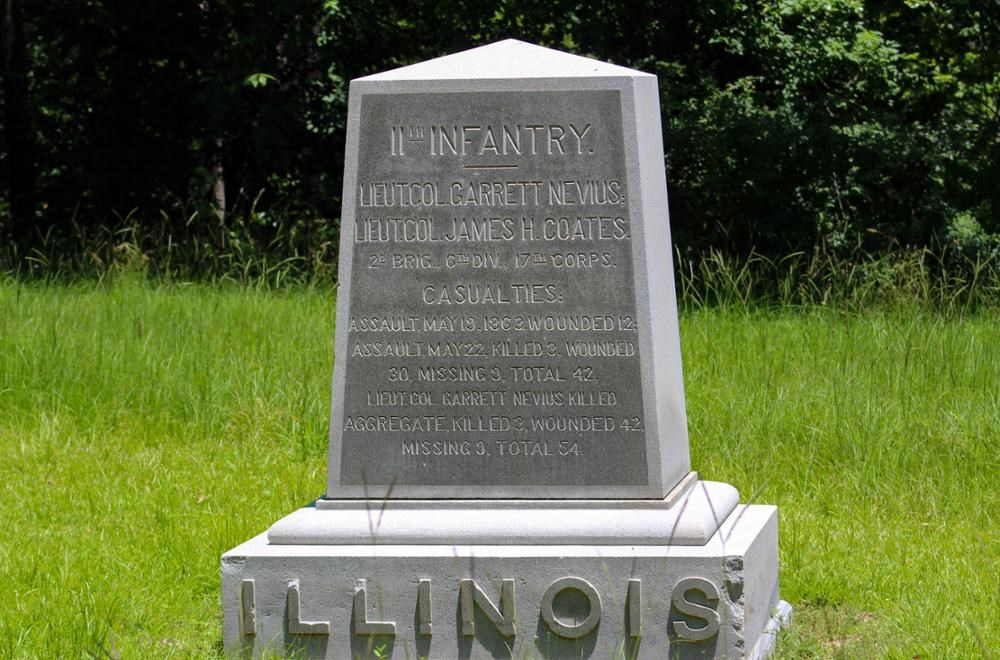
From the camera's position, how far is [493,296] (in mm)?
3748

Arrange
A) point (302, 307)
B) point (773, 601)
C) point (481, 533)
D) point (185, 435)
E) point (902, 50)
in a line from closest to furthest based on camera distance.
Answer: point (481, 533) → point (773, 601) → point (185, 435) → point (302, 307) → point (902, 50)

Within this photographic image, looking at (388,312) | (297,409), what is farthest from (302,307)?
(388,312)

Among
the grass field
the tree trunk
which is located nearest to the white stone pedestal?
the grass field

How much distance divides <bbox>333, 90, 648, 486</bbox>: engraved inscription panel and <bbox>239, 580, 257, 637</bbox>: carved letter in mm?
475

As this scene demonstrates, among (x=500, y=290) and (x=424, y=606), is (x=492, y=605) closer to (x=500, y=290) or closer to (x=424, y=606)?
(x=424, y=606)

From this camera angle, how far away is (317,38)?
45.7 ft

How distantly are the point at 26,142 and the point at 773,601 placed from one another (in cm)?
1418

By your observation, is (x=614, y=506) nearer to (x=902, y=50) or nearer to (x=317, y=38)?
(x=317, y=38)

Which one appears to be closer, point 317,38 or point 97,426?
point 97,426

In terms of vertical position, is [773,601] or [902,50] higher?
[902,50]

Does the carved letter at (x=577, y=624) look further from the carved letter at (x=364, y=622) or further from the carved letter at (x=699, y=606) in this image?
the carved letter at (x=364, y=622)

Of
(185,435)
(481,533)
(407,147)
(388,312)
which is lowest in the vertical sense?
(185,435)

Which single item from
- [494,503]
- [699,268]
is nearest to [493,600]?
[494,503]

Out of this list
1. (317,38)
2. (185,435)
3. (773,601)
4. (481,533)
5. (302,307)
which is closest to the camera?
(481,533)
